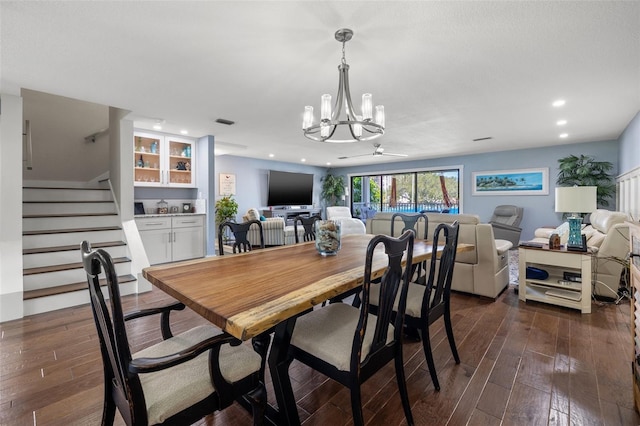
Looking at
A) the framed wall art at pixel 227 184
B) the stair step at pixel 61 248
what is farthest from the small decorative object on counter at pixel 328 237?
the framed wall art at pixel 227 184

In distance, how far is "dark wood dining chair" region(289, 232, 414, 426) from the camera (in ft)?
4.01

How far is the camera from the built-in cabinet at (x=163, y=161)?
518 centimetres

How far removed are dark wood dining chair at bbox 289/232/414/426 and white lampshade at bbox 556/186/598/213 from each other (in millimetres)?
2613

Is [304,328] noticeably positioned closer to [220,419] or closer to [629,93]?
[220,419]

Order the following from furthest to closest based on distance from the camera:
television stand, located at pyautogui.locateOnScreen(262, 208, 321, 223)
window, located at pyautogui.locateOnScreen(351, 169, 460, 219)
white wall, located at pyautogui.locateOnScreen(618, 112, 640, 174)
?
window, located at pyautogui.locateOnScreen(351, 169, 460, 219) → television stand, located at pyautogui.locateOnScreen(262, 208, 321, 223) → white wall, located at pyautogui.locateOnScreen(618, 112, 640, 174)

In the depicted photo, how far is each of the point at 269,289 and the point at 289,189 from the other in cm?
781

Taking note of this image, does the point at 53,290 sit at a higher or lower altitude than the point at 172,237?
lower

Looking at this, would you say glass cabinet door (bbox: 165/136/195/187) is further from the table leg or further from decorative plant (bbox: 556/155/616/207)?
decorative plant (bbox: 556/155/616/207)

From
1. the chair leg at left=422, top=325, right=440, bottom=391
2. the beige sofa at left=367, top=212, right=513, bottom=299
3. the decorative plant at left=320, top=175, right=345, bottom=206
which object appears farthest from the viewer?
the decorative plant at left=320, top=175, right=345, bottom=206

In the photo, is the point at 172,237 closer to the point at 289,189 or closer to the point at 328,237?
the point at 328,237

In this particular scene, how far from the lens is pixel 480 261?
10.8 ft

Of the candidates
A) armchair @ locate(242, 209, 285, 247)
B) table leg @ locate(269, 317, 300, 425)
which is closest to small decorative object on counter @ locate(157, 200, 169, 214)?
armchair @ locate(242, 209, 285, 247)

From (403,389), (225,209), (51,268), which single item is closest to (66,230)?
(51,268)

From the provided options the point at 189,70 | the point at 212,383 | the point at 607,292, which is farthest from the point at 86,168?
the point at 607,292
